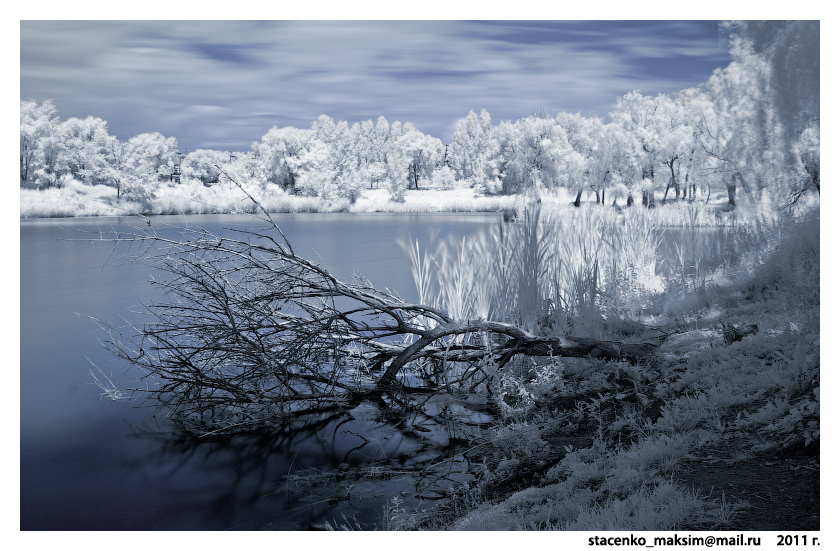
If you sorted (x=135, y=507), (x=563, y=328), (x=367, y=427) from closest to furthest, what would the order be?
1. (x=135, y=507)
2. (x=367, y=427)
3. (x=563, y=328)

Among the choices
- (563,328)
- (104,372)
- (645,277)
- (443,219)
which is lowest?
(104,372)

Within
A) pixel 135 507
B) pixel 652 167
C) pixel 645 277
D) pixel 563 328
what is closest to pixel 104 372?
pixel 135 507

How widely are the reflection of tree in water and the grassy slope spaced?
27cm

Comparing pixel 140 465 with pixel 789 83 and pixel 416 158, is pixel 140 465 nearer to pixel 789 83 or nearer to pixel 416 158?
pixel 789 83

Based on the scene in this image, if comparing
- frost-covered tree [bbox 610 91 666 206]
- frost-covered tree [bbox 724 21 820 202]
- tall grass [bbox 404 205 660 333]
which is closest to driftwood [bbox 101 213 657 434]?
tall grass [bbox 404 205 660 333]

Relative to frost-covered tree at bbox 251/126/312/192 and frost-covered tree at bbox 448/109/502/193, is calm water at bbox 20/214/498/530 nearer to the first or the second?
frost-covered tree at bbox 251/126/312/192

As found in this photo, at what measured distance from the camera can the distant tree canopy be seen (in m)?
3.50

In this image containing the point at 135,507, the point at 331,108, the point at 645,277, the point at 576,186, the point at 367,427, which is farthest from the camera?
the point at 576,186

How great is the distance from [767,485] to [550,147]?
203 inches

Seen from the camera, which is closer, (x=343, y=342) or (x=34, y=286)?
(x=343, y=342)

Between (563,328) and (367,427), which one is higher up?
(563,328)
